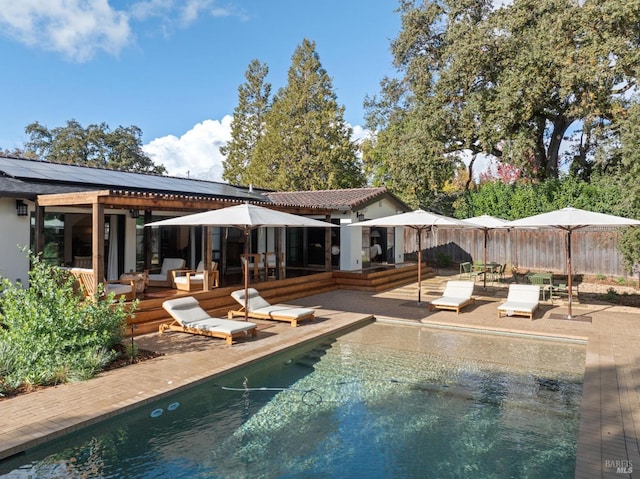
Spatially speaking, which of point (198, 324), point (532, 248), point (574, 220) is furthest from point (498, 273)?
point (198, 324)

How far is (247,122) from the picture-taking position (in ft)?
138

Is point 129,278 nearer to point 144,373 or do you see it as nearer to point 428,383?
point 144,373

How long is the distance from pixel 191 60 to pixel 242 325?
2043 centimetres

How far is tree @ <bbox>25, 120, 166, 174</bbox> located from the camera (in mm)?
45719

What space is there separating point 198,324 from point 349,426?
467cm

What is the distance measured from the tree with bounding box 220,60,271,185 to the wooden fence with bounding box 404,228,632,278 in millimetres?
21851

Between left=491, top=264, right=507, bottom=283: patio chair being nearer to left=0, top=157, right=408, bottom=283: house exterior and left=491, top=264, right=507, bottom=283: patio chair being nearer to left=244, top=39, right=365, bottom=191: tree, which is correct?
left=0, top=157, right=408, bottom=283: house exterior

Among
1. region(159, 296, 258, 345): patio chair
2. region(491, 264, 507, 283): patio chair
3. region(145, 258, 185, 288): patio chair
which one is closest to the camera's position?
region(159, 296, 258, 345): patio chair

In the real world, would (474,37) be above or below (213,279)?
above

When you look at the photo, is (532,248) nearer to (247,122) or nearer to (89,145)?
(247,122)

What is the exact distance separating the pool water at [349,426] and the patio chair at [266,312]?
7.25 feet

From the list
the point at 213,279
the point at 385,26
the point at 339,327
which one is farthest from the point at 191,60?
the point at 339,327

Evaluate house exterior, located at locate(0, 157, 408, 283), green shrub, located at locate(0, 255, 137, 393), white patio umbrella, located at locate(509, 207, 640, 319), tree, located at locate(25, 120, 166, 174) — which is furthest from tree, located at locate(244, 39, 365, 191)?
green shrub, located at locate(0, 255, 137, 393)

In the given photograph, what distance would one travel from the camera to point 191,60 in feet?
79.0
